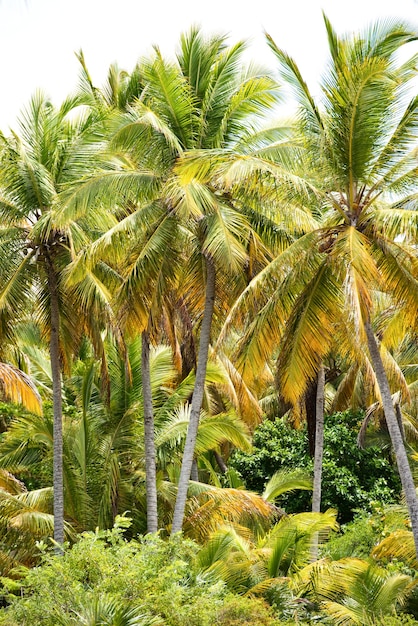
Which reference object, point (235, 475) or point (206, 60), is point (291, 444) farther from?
point (206, 60)

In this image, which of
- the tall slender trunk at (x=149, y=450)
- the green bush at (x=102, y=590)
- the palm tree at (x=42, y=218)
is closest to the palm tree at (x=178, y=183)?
the tall slender trunk at (x=149, y=450)

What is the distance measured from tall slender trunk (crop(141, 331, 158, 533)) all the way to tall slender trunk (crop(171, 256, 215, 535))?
0.79 meters

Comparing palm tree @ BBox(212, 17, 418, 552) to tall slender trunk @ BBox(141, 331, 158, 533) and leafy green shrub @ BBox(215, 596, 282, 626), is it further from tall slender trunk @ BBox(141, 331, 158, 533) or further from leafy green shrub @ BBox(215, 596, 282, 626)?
tall slender trunk @ BBox(141, 331, 158, 533)

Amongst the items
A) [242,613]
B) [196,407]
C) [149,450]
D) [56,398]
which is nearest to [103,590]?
[242,613]

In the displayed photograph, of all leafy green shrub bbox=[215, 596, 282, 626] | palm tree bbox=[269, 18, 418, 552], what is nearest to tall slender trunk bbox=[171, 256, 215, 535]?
palm tree bbox=[269, 18, 418, 552]

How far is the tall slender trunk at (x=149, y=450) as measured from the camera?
46.3ft

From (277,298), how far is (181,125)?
152 inches

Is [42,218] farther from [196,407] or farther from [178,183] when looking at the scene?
[196,407]

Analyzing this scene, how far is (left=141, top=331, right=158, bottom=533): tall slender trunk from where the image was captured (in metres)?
14.1

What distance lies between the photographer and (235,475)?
20.0 metres

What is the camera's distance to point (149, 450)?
47.3ft

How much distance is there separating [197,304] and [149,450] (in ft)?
9.91

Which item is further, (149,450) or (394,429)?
(149,450)

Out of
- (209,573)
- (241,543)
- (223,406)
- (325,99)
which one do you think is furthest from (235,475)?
(325,99)
